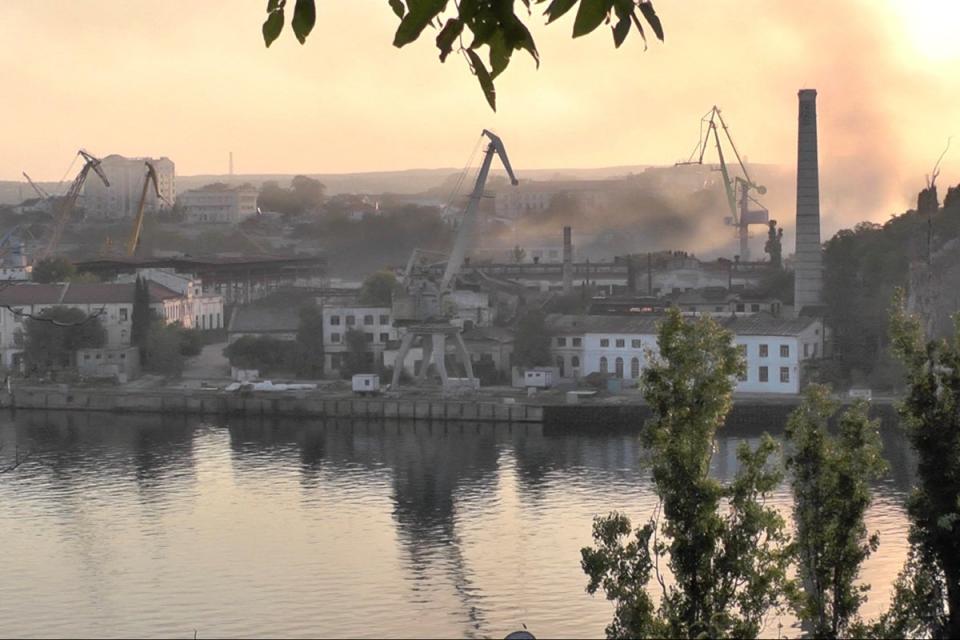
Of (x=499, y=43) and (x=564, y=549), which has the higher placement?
(x=499, y=43)

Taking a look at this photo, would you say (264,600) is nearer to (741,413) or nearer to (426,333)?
(741,413)

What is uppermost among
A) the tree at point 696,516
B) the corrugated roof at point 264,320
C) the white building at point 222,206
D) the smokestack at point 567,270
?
the white building at point 222,206

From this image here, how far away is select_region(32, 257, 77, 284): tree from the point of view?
57.5 ft

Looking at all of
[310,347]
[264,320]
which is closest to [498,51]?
[310,347]

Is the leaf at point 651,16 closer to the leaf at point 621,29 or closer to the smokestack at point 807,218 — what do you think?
the leaf at point 621,29

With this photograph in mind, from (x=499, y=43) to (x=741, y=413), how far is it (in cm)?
1062

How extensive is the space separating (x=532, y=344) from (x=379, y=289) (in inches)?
106

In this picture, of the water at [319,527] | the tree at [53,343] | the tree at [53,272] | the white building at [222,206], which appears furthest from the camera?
the white building at [222,206]

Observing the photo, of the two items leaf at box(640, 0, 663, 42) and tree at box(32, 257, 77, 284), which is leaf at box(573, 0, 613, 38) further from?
tree at box(32, 257, 77, 284)

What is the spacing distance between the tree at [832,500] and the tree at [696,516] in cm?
8

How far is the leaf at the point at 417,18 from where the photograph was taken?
1.21 m

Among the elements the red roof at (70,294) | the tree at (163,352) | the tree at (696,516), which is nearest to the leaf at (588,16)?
the tree at (696,516)

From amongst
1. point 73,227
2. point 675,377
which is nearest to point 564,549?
point 675,377

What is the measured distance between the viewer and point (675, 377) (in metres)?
4.03
